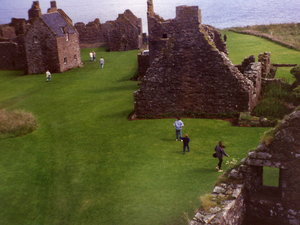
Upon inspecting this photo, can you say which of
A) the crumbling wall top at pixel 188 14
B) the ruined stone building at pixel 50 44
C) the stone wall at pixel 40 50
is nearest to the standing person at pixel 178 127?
the crumbling wall top at pixel 188 14

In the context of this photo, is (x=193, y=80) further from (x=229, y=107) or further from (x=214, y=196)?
(x=214, y=196)

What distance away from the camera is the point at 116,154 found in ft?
64.2

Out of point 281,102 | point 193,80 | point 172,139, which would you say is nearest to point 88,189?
point 172,139

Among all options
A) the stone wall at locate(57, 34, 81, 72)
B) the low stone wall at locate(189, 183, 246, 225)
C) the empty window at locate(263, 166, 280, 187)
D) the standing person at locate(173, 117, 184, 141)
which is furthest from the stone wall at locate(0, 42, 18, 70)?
the low stone wall at locate(189, 183, 246, 225)

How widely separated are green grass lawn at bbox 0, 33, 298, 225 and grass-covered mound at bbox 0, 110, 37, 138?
2.24 ft

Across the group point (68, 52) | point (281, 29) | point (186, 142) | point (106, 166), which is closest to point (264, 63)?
point (186, 142)

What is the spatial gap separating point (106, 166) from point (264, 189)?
922 cm

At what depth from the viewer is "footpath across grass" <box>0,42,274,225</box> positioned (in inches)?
567

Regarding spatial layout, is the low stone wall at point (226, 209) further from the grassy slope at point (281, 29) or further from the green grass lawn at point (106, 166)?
the grassy slope at point (281, 29)

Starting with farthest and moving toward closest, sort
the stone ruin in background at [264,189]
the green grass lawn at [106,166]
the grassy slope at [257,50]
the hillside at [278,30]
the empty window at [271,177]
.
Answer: the hillside at [278,30], the grassy slope at [257,50], the green grass lawn at [106,166], the empty window at [271,177], the stone ruin in background at [264,189]

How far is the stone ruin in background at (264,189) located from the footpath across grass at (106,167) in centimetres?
269

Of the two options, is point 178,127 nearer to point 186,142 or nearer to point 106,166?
point 186,142

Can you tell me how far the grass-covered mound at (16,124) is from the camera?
80.4ft

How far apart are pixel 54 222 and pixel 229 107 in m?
14.0
